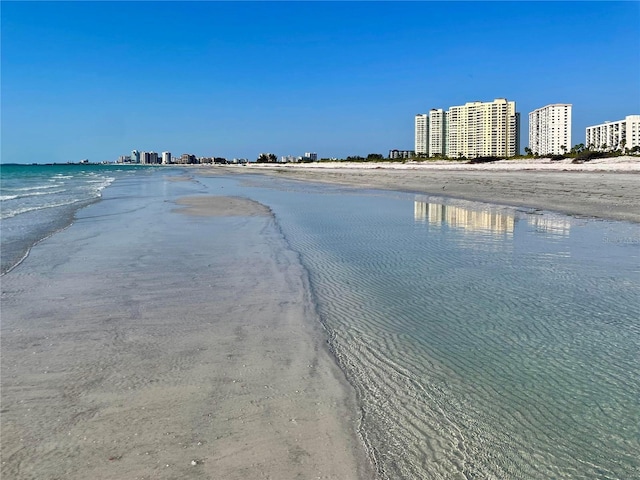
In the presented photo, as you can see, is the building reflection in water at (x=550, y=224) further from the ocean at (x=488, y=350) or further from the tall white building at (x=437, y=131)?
the tall white building at (x=437, y=131)

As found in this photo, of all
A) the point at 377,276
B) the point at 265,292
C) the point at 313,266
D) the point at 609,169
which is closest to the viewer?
the point at 265,292

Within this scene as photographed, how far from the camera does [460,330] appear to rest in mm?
4852

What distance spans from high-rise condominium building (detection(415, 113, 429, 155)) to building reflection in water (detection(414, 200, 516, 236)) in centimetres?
13108

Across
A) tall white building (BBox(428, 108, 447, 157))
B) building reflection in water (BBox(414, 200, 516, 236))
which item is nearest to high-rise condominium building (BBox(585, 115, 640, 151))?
tall white building (BBox(428, 108, 447, 157))

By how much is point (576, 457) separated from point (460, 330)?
2.10 metres

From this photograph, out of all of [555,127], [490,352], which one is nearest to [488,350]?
[490,352]

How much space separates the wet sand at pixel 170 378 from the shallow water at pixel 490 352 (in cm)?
38

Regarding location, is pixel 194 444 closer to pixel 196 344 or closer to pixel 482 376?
pixel 196 344

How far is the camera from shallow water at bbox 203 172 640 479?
2846 mm

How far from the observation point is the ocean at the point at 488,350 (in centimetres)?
285

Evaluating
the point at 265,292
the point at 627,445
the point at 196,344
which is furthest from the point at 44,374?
the point at 627,445

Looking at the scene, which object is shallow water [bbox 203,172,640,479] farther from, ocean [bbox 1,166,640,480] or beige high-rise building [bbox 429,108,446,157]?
beige high-rise building [bbox 429,108,446,157]

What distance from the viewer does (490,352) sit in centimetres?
428

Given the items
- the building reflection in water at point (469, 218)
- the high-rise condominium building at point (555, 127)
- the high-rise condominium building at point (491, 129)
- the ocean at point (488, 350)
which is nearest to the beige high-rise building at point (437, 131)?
the high-rise condominium building at point (491, 129)
